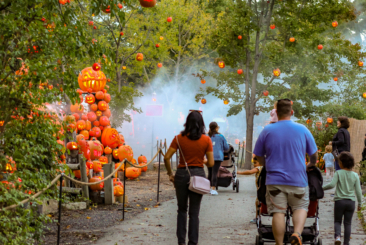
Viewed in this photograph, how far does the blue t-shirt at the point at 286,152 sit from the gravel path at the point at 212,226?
6.35 feet

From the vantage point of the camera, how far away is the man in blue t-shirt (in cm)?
487

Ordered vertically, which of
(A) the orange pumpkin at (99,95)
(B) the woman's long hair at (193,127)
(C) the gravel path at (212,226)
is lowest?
(C) the gravel path at (212,226)

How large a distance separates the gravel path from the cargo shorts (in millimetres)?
1724

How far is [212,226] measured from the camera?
777 cm

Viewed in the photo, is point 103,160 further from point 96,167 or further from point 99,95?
point 96,167

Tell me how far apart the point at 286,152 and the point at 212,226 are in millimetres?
3291

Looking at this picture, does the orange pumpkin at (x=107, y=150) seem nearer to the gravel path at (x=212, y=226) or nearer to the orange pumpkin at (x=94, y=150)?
the orange pumpkin at (x=94, y=150)

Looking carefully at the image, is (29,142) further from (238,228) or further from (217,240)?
(238,228)

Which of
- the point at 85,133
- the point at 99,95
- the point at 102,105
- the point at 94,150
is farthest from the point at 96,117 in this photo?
the point at 94,150

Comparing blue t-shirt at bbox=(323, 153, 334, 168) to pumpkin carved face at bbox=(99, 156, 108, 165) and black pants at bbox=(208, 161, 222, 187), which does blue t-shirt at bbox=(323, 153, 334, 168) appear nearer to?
black pants at bbox=(208, 161, 222, 187)

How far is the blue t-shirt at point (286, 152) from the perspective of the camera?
4.88 meters

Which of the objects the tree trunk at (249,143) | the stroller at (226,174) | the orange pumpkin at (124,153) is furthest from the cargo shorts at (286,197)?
the tree trunk at (249,143)

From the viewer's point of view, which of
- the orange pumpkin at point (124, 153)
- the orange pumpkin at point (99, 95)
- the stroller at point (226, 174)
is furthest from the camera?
the orange pumpkin at point (124, 153)

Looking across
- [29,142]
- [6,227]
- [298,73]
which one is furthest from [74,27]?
[298,73]
